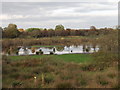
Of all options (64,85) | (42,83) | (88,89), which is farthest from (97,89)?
(42,83)

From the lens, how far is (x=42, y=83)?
7.69 metres

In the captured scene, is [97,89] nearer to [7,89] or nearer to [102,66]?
[7,89]

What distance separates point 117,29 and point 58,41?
1339 inches

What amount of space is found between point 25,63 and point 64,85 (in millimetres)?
6302

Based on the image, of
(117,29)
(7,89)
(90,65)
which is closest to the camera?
(7,89)

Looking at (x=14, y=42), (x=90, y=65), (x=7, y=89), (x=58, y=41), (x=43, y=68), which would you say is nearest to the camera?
(x=7, y=89)

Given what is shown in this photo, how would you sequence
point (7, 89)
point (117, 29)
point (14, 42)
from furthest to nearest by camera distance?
point (14, 42)
point (117, 29)
point (7, 89)

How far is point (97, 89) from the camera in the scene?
6.54 metres

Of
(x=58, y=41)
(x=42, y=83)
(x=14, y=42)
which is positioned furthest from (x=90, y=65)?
(x=58, y=41)

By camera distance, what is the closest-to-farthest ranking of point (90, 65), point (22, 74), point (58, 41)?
1. point (22, 74)
2. point (90, 65)
3. point (58, 41)

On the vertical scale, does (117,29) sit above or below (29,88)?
above

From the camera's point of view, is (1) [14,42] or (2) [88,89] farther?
(1) [14,42]

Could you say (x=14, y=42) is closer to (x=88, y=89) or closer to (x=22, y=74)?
(x=22, y=74)

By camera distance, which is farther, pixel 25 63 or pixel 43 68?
pixel 25 63
